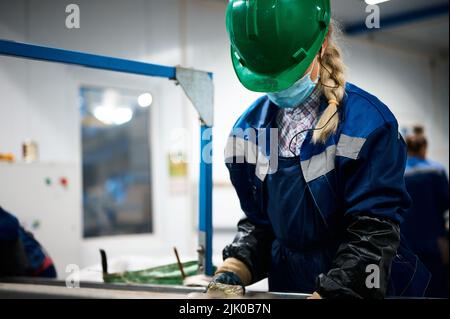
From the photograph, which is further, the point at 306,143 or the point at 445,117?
the point at 445,117

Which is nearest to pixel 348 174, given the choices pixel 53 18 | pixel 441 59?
pixel 53 18

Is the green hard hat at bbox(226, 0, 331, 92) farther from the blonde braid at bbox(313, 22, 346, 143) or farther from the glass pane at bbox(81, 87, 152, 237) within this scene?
the glass pane at bbox(81, 87, 152, 237)

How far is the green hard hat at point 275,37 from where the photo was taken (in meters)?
0.85

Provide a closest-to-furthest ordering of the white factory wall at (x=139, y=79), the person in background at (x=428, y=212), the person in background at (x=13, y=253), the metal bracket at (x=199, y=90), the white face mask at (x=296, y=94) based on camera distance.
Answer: the white face mask at (x=296, y=94) → the metal bracket at (x=199, y=90) → the person in background at (x=13, y=253) → the person in background at (x=428, y=212) → the white factory wall at (x=139, y=79)

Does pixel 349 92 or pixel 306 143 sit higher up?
pixel 349 92

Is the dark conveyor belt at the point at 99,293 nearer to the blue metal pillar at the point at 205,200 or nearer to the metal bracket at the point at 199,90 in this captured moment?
the blue metal pillar at the point at 205,200

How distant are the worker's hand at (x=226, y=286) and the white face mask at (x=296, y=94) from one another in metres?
0.40

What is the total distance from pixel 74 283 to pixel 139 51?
266cm

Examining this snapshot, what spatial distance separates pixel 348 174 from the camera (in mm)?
907

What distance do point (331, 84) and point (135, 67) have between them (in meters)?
0.59

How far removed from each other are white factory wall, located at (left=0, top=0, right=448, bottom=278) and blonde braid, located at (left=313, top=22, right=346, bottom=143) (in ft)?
6.07

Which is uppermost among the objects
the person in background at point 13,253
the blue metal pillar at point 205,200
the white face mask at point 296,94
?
the white face mask at point 296,94

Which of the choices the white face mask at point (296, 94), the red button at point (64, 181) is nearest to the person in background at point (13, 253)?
the red button at point (64, 181)
